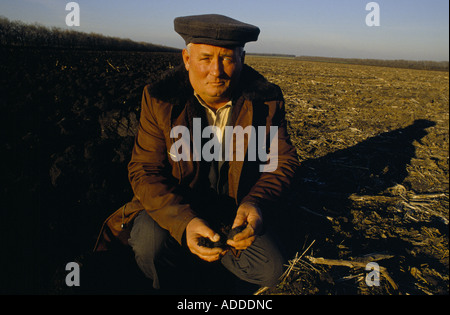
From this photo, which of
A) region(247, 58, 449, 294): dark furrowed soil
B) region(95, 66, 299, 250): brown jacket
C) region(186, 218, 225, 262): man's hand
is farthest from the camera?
region(247, 58, 449, 294): dark furrowed soil

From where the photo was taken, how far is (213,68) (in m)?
1.78

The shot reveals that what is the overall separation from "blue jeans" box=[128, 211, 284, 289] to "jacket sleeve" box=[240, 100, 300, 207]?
0.33 m

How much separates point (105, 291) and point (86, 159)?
1.99 meters

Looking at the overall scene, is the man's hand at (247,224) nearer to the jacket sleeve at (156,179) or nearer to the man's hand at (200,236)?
the man's hand at (200,236)

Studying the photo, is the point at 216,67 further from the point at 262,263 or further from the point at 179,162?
the point at 262,263

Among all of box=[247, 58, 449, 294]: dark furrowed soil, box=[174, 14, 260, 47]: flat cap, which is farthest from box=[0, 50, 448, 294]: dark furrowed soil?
box=[174, 14, 260, 47]: flat cap

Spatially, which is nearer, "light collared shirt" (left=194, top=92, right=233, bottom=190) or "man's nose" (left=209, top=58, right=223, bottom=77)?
"man's nose" (left=209, top=58, right=223, bottom=77)

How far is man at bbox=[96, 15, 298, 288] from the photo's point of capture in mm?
1738

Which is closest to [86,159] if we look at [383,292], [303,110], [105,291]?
[105,291]

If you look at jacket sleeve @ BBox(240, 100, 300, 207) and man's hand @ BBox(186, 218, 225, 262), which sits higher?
jacket sleeve @ BBox(240, 100, 300, 207)

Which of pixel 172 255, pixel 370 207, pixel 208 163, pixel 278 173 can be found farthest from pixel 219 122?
pixel 370 207

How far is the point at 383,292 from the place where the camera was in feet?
6.89

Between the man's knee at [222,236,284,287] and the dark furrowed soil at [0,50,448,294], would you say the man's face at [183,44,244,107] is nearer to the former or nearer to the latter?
the dark furrowed soil at [0,50,448,294]

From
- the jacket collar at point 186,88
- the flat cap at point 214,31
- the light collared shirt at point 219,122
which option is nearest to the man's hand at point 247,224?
the light collared shirt at point 219,122
